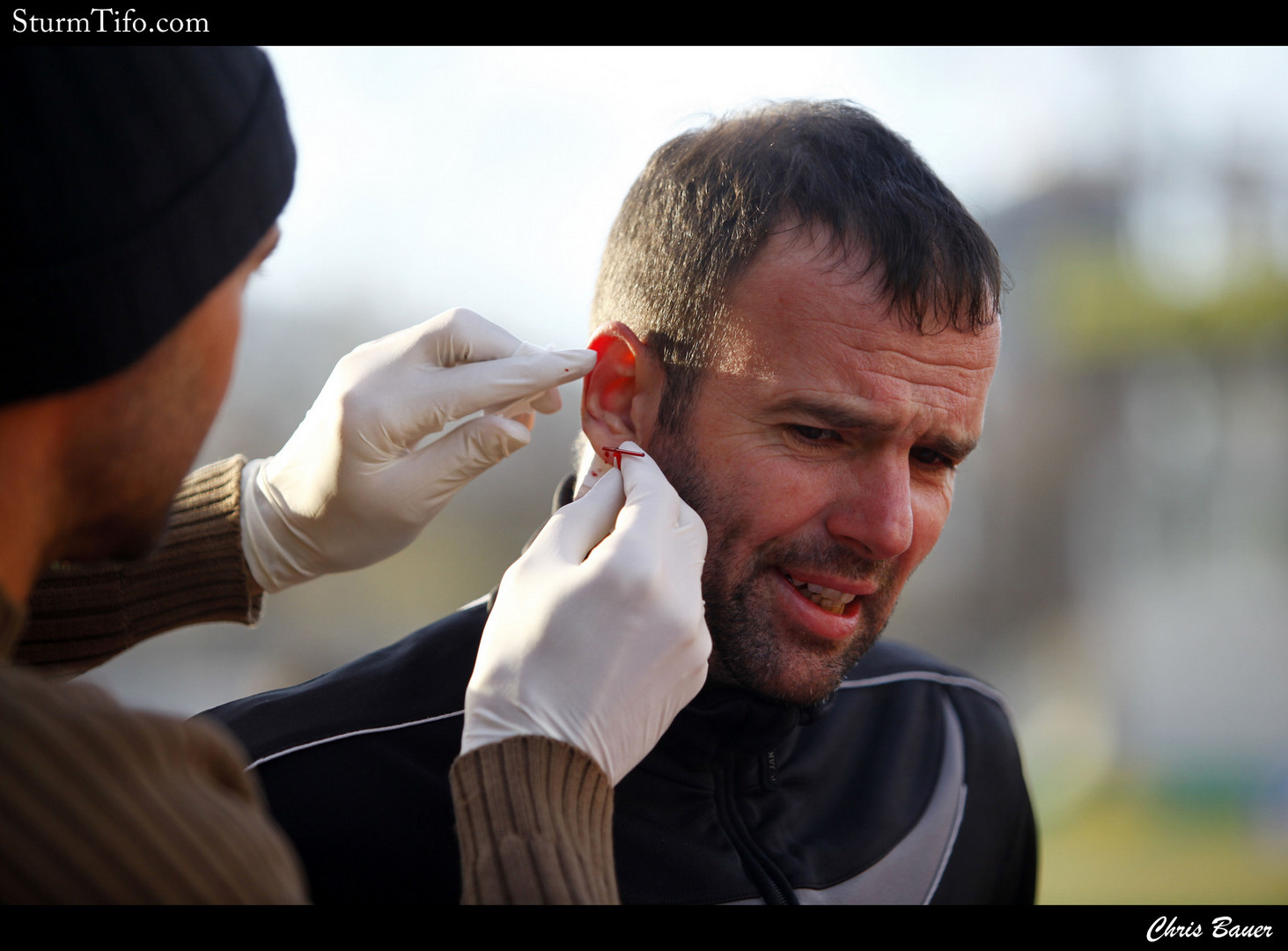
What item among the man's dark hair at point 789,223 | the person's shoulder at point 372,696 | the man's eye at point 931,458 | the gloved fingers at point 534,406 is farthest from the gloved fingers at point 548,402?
the man's eye at point 931,458

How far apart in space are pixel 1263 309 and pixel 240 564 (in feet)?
58.5

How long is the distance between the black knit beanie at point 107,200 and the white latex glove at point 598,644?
722 millimetres

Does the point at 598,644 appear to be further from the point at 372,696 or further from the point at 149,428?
the point at 149,428

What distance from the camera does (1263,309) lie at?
51.1 feet

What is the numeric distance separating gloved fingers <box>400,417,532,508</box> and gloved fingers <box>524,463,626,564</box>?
31cm

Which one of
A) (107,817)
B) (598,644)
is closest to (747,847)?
(598,644)

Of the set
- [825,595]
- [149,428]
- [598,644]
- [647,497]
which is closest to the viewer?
[149,428]

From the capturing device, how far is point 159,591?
83.3 inches

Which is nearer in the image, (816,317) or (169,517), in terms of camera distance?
(169,517)

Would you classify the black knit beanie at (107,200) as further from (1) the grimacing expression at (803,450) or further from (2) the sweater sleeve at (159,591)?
(1) the grimacing expression at (803,450)

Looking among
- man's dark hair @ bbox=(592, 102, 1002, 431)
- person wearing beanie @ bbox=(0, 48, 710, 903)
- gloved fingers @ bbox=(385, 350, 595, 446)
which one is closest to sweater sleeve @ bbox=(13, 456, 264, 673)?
person wearing beanie @ bbox=(0, 48, 710, 903)

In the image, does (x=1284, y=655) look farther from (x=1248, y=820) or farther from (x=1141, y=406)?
(x=1141, y=406)

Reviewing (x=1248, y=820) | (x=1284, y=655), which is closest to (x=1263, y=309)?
(x=1284, y=655)

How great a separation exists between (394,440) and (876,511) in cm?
106
